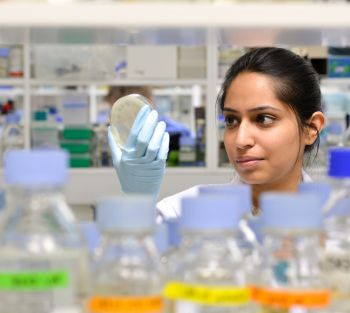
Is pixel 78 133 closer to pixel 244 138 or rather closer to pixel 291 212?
pixel 244 138

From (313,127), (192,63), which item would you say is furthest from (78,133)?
(313,127)

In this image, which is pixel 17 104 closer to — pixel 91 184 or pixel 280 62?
pixel 91 184

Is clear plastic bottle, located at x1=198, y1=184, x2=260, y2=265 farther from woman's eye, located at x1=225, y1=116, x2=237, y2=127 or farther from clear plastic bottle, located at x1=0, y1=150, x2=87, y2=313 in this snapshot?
woman's eye, located at x1=225, y1=116, x2=237, y2=127

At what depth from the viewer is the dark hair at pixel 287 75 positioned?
2.14 metres

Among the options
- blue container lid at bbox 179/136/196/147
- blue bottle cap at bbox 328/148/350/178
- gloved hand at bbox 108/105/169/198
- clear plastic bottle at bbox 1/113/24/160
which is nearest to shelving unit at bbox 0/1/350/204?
blue bottle cap at bbox 328/148/350/178

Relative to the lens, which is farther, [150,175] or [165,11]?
[150,175]

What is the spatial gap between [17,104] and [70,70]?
1.13 m

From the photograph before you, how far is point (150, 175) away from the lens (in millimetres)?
1935

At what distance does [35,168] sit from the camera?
786 mm

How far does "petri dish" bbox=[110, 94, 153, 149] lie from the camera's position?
198cm

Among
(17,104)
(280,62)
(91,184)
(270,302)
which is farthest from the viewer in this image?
(17,104)

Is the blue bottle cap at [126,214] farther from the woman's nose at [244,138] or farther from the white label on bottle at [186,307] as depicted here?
the woman's nose at [244,138]

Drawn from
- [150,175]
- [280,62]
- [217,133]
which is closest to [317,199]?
[150,175]

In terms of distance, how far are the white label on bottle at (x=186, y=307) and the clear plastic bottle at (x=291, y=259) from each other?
0.07 m
